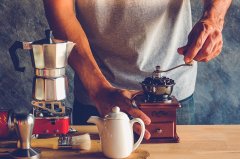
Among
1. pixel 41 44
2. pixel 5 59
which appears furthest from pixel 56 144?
pixel 5 59

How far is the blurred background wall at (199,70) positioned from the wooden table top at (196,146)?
127cm

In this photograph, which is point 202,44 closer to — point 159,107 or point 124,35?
point 159,107

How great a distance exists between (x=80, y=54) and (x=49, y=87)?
0.34 meters

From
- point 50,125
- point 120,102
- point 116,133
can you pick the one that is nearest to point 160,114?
point 120,102

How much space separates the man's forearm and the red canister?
859mm

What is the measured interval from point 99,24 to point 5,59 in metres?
1.20

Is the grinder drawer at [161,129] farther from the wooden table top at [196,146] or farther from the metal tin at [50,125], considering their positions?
the metal tin at [50,125]

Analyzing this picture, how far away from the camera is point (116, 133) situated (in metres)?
1.53

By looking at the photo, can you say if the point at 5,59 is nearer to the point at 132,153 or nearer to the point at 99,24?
the point at 99,24

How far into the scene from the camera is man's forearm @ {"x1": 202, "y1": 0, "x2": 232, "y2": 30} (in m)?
1.93

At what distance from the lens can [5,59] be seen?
10.2ft

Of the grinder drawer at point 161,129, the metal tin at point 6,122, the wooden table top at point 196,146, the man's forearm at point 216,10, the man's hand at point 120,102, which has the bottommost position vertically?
the wooden table top at point 196,146

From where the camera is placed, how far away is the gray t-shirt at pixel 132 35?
2.11 meters

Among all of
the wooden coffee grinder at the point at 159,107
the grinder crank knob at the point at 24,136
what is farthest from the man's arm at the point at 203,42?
the grinder crank knob at the point at 24,136
